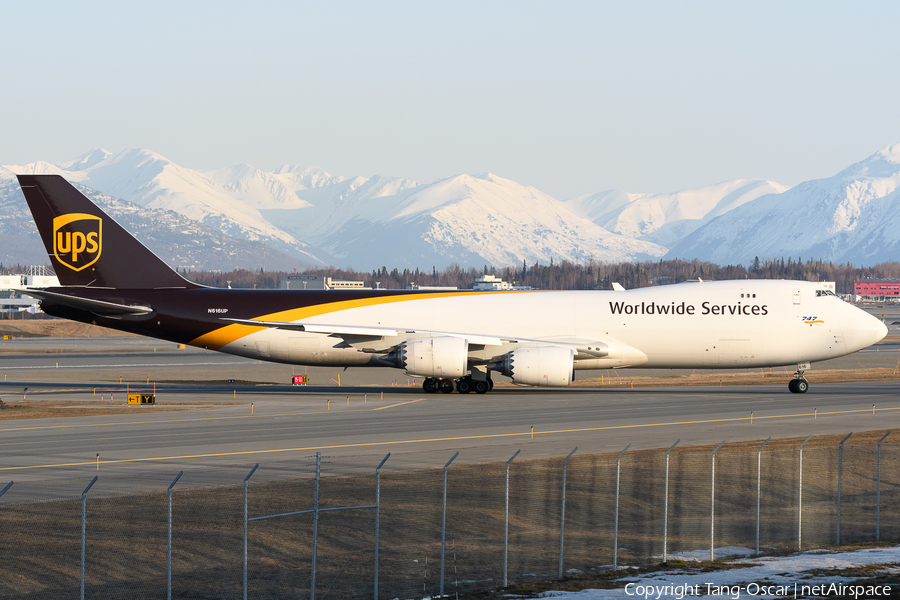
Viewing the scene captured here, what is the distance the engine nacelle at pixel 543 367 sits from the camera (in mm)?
46812

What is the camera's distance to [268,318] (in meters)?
50.6

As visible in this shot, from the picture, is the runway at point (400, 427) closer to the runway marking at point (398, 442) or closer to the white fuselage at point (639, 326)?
the runway marking at point (398, 442)

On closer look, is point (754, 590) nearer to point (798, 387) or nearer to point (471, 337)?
point (471, 337)

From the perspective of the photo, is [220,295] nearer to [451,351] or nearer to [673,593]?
[451,351]

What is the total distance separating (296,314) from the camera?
5091cm

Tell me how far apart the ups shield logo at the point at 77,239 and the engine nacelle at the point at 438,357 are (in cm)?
1758

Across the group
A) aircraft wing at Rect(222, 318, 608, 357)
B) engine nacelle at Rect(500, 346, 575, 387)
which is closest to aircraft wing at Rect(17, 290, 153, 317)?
aircraft wing at Rect(222, 318, 608, 357)

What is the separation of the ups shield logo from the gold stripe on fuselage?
710cm

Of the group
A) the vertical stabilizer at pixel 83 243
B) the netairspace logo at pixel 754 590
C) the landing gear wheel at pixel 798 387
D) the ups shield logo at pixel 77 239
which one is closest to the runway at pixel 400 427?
the landing gear wheel at pixel 798 387

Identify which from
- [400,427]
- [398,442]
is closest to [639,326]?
[400,427]

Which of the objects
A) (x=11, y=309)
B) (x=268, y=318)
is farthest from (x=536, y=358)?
(x=11, y=309)

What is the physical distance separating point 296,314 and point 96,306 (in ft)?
33.1

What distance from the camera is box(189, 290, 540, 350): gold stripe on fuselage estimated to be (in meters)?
50.4

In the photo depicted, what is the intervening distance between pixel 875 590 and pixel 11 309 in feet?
679
